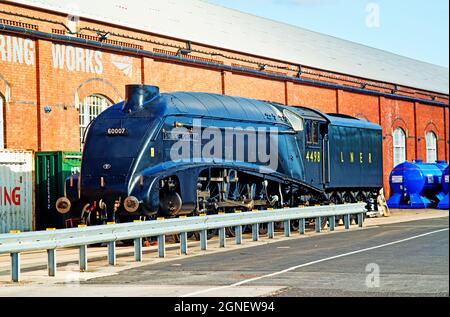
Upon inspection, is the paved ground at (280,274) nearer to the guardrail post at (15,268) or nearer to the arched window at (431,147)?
the guardrail post at (15,268)

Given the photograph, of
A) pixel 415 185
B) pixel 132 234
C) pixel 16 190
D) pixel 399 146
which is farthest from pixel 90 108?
pixel 399 146

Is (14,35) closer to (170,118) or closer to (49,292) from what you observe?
(170,118)

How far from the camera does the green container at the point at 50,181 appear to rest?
26219mm

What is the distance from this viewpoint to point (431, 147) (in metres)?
59.4

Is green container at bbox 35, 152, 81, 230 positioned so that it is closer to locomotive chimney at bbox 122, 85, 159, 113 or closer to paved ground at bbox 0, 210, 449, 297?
locomotive chimney at bbox 122, 85, 159, 113

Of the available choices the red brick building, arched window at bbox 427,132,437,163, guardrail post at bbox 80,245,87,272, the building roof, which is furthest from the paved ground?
arched window at bbox 427,132,437,163

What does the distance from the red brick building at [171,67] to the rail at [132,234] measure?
30.5 feet

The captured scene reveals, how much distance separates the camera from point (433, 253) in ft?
53.5

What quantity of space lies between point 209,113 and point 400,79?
35.3 metres

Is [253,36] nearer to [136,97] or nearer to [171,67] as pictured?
[171,67]

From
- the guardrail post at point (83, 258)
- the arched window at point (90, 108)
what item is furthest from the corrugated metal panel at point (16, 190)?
the guardrail post at point (83, 258)

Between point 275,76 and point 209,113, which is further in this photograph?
point 275,76
